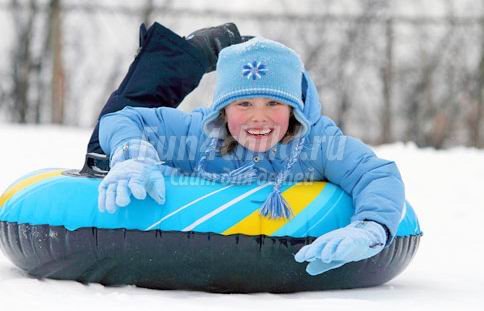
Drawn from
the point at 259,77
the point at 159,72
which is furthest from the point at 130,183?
the point at 159,72

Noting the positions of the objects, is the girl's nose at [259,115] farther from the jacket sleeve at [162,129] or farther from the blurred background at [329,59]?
the blurred background at [329,59]

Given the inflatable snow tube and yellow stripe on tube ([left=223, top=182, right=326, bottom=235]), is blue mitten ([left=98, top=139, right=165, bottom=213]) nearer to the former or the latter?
the inflatable snow tube

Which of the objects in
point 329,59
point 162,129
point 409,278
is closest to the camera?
point 162,129

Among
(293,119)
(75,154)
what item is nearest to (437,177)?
(75,154)

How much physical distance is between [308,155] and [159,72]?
1053 mm

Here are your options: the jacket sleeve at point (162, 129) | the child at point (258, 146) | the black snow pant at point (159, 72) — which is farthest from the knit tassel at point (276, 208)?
the black snow pant at point (159, 72)

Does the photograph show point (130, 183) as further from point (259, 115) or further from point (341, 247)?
point (341, 247)

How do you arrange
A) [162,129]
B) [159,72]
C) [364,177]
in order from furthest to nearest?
[159,72] < [162,129] < [364,177]

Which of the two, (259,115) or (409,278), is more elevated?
(259,115)

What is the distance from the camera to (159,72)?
353 cm

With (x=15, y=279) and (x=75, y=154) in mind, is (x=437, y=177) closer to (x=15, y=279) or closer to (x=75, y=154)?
(x=75, y=154)

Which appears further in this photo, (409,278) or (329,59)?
(329,59)

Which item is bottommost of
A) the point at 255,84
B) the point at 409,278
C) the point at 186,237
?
the point at 409,278

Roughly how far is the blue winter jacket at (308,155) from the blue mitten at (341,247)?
0.09m
